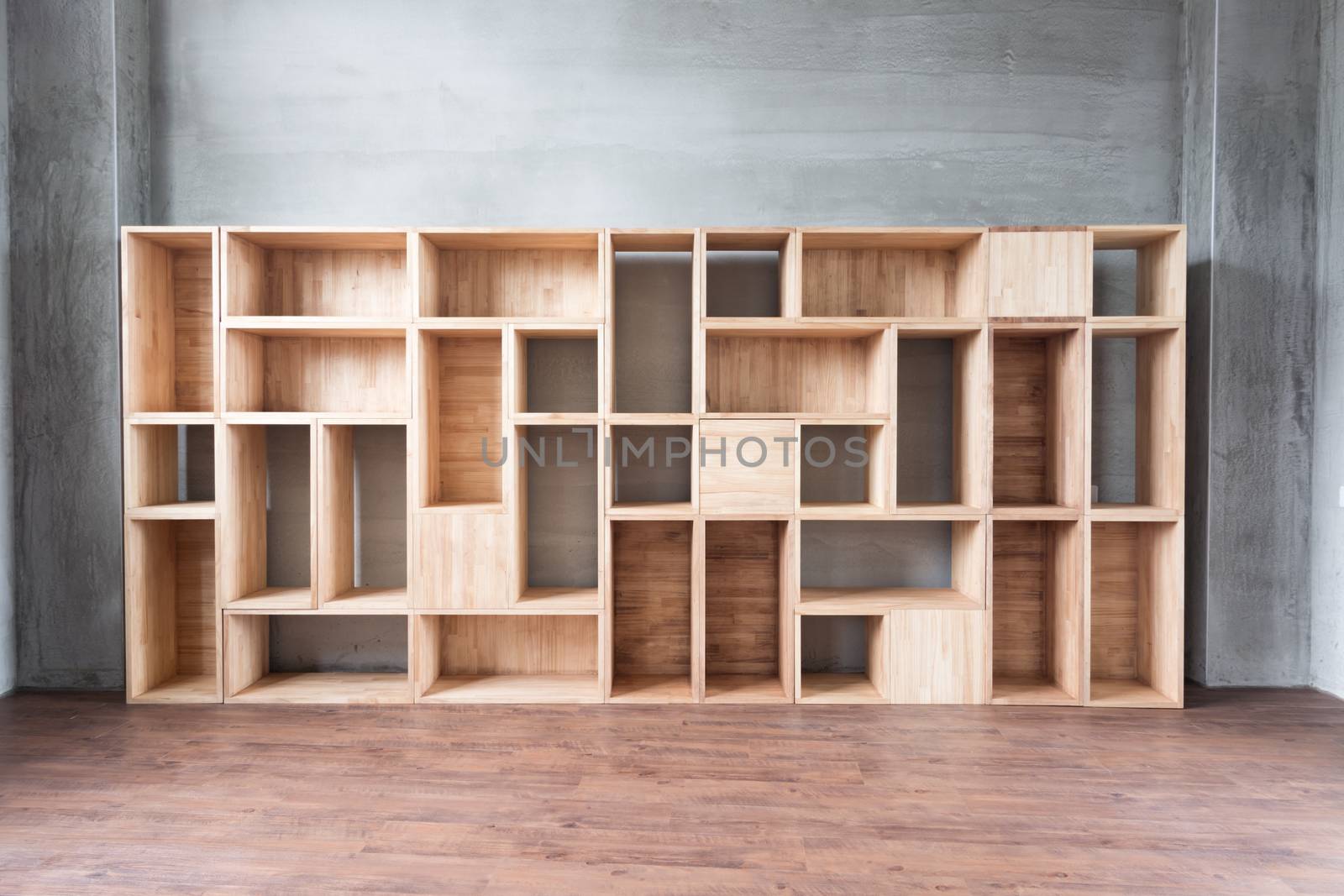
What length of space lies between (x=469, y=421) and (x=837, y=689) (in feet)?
6.18

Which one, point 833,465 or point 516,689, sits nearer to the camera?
point 516,689

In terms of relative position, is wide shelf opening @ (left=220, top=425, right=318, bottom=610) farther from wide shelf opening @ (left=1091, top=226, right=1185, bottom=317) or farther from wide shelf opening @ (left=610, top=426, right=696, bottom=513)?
wide shelf opening @ (left=1091, top=226, right=1185, bottom=317)

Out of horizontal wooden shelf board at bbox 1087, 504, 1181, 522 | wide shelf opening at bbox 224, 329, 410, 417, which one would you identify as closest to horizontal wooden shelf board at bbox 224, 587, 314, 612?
wide shelf opening at bbox 224, 329, 410, 417

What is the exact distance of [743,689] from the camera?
2996mm

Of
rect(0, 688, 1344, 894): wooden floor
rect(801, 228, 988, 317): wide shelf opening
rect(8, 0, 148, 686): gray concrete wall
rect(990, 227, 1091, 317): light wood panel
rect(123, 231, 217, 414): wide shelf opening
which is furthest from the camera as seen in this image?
rect(801, 228, 988, 317): wide shelf opening

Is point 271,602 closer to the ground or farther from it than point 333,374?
closer to the ground

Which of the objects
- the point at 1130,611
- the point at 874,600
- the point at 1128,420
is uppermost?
the point at 1128,420

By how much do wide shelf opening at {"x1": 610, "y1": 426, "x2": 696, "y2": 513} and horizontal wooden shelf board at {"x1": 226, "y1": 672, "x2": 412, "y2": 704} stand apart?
1.18 m

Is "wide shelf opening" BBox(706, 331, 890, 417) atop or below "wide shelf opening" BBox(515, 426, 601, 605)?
atop

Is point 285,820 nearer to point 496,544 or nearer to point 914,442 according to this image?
point 496,544

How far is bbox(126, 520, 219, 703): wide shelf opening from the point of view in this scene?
2.90 meters

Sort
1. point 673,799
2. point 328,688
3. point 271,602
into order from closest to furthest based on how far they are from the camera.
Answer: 1. point 673,799
2. point 271,602
3. point 328,688

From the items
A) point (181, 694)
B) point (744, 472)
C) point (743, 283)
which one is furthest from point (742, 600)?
point (181, 694)

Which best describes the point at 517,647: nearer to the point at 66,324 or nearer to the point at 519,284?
the point at 519,284
